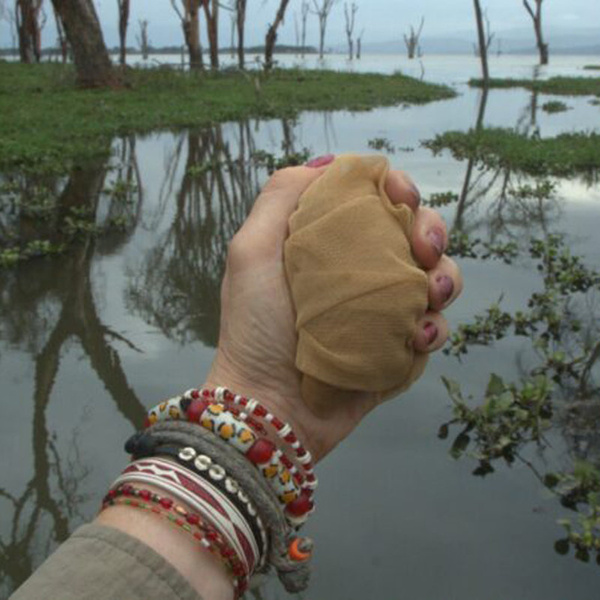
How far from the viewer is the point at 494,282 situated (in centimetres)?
472

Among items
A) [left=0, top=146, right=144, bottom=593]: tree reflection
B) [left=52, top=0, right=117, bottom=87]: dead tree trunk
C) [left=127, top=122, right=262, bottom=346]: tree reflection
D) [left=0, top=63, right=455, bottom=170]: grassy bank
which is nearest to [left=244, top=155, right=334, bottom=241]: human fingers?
[left=0, top=146, right=144, bottom=593]: tree reflection

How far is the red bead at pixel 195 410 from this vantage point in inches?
46.9

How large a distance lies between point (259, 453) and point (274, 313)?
38 cm

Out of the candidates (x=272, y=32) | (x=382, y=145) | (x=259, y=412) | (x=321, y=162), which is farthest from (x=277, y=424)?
(x=272, y=32)

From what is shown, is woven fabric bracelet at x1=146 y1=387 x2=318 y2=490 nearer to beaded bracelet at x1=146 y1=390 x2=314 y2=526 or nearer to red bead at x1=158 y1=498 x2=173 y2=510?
beaded bracelet at x1=146 y1=390 x2=314 y2=526

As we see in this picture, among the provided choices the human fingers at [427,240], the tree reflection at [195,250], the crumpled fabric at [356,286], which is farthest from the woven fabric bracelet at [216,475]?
the tree reflection at [195,250]

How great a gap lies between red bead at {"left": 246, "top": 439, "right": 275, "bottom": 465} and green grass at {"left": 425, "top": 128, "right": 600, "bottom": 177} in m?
7.94

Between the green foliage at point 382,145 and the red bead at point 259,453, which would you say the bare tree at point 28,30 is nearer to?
the green foliage at point 382,145

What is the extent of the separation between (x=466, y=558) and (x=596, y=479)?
598 millimetres

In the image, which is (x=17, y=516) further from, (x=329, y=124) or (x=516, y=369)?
(x=329, y=124)

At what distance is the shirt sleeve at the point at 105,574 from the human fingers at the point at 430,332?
0.63 meters

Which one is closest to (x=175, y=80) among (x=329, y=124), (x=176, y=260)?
(x=329, y=124)

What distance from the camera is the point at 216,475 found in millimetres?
1090

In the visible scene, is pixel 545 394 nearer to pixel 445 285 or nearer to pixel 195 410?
pixel 445 285
